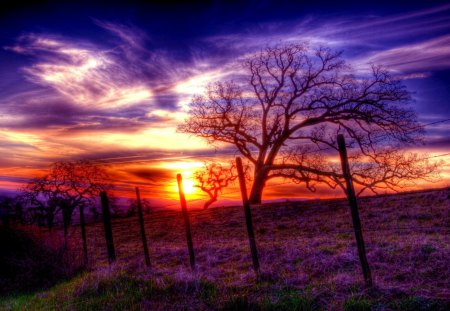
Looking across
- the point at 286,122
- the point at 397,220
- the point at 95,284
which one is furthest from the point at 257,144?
the point at 95,284

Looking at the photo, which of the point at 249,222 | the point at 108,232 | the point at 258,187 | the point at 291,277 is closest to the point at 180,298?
the point at 291,277

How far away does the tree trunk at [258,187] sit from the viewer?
1094 inches

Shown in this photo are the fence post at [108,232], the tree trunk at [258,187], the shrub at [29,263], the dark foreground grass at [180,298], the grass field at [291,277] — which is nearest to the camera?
the dark foreground grass at [180,298]

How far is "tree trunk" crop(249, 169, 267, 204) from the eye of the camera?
27797 mm

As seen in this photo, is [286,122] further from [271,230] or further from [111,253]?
[111,253]

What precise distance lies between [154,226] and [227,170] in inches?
327

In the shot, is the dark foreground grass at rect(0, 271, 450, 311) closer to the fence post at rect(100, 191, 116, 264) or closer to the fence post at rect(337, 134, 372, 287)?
the fence post at rect(337, 134, 372, 287)

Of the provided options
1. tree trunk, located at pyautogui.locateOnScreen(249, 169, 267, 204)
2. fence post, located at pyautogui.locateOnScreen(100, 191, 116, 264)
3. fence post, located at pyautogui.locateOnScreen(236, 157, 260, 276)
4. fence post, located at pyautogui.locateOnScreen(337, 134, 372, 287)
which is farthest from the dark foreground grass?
tree trunk, located at pyautogui.locateOnScreen(249, 169, 267, 204)

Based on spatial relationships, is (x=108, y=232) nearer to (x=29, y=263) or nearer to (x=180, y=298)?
(x=29, y=263)

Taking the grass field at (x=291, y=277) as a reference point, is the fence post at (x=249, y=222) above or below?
above

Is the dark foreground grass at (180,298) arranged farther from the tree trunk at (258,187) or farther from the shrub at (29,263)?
the tree trunk at (258,187)

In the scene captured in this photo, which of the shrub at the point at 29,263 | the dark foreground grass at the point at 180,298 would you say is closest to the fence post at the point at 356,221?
the dark foreground grass at the point at 180,298

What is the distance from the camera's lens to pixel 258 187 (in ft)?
91.9

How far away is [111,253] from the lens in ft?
41.8
